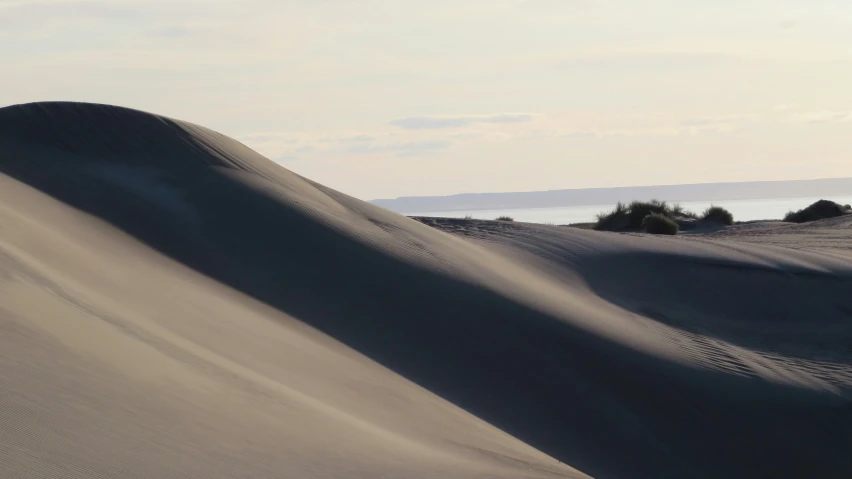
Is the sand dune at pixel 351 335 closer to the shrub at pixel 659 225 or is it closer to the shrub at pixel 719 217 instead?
the shrub at pixel 659 225

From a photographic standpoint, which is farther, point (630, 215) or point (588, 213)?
point (588, 213)

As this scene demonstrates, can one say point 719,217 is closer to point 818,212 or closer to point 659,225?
point 818,212

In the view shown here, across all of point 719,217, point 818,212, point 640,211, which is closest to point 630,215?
point 640,211

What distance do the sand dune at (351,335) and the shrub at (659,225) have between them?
8420mm

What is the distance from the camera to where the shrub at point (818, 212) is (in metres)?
30.0

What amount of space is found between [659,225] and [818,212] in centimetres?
850

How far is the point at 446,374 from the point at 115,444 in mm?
5116

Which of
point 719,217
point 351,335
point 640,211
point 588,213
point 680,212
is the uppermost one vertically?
point 588,213

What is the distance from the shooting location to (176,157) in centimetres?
1257

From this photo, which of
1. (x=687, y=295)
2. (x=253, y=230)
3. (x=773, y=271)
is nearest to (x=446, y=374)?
(x=253, y=230)

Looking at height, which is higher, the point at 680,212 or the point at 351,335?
the point at 680,212

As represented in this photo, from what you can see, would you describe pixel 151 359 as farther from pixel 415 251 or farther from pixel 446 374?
pixel 415 251

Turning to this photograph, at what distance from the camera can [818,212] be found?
1195 inches

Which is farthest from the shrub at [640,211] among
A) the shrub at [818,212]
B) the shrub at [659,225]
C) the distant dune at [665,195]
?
the distant dune at [665,195]
